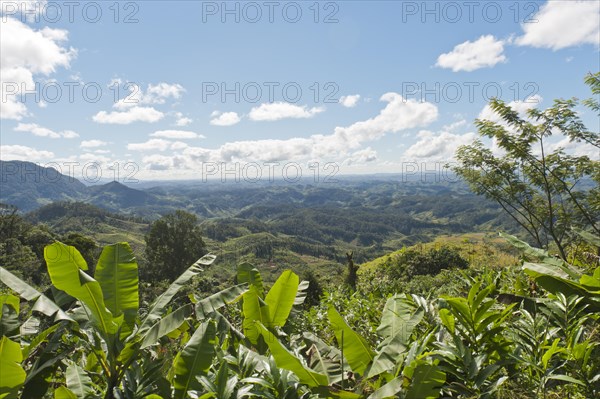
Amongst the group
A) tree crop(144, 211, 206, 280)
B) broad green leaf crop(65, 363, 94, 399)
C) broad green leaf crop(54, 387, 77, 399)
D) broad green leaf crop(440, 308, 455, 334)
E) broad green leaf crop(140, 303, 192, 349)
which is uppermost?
broad green leaf crop(440, 308, 455, 334)

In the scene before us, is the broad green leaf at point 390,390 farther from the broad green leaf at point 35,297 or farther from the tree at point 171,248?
the tree at point 171,248

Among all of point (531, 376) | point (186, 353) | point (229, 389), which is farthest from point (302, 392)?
point (531, 376)

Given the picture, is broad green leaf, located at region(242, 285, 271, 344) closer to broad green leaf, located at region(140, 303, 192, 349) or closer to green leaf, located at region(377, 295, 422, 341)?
broad green leaf, located at region(140, 303, 192, 349)

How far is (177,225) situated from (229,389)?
49.8 m

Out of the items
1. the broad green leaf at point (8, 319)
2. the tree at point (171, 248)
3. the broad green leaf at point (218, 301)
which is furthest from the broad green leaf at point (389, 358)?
the tree at point (171, 248)

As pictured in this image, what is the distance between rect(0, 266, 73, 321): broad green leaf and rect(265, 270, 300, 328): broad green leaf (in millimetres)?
1351

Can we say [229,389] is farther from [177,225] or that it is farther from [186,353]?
[177,225]

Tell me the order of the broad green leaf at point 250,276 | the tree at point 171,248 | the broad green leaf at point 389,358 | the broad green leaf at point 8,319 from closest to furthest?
the broad green leaf at point 389,358
the broad green leaf at point 8,319
the broad green leaf at point 250,276
the tree at point 171,248

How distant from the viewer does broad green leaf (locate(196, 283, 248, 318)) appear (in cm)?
248

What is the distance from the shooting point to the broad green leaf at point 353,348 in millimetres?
1837

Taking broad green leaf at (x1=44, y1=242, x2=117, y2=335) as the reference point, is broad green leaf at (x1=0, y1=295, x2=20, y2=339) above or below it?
below

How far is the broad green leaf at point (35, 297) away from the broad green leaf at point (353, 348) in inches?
67.7

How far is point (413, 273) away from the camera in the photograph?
1798 centimetres

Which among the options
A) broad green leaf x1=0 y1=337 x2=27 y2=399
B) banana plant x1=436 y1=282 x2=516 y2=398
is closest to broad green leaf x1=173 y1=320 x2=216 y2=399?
broad green leaf x1=0 y1=337 x2=27 y2=399
